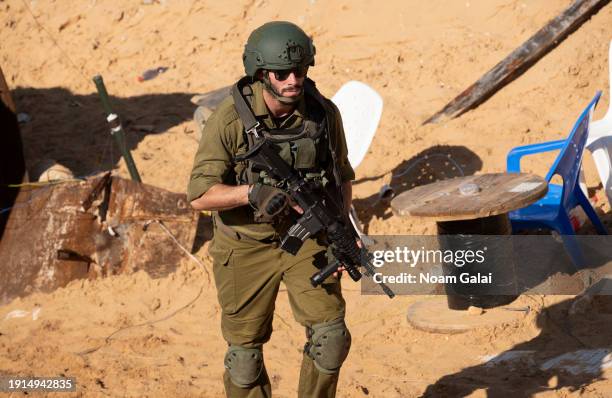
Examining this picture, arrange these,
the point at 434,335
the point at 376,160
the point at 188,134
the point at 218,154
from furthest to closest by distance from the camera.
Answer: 1. the point at 188,134
2. the point at 376,160
3. the point at 434,335
4. the point at 218,154

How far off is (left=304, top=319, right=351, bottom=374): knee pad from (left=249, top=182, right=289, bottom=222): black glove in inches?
28.3

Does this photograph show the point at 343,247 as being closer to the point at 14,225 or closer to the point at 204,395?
the point at 204,395

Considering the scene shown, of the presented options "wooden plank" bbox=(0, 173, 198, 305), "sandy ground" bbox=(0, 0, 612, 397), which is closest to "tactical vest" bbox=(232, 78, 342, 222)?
"sandy ground" bbox=(0, 0, 612, 397)

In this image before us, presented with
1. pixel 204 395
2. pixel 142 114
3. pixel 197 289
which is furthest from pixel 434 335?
pixel 142 114

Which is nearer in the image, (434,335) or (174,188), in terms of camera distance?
(434,335)

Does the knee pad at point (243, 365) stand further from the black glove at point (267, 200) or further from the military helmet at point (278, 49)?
the military helmet at point (278, 49)

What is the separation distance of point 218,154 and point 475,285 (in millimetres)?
3227

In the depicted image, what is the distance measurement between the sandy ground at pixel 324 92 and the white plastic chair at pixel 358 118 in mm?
668

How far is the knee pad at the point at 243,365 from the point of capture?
16.6ft

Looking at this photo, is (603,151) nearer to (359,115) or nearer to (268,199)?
(359,115)

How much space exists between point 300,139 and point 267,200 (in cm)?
46

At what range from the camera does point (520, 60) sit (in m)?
9.95

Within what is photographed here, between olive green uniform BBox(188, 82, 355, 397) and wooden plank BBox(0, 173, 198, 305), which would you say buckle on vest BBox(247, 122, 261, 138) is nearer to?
olive green uniform BBox(188, 82, 355, 397)

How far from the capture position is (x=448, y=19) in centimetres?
1134
